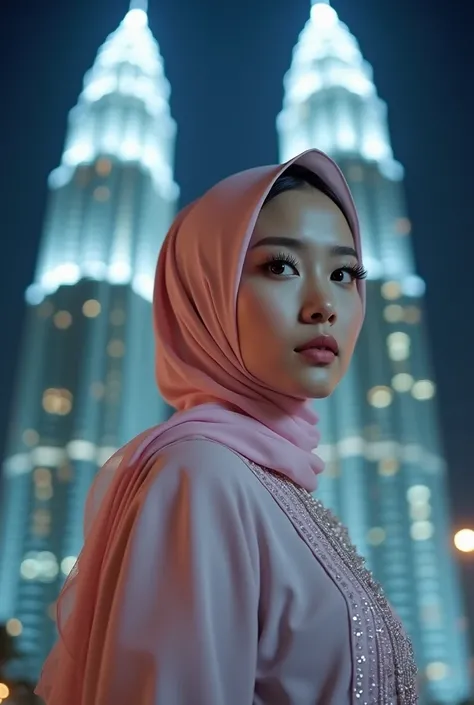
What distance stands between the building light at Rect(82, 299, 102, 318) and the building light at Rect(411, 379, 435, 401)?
Answer: 274 cm

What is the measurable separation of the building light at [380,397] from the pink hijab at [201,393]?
4835 millimetres

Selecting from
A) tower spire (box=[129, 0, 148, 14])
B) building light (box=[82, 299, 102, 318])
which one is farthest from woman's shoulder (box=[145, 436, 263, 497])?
building light (box=[82, 299, 102, 318])

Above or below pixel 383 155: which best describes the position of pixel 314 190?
below

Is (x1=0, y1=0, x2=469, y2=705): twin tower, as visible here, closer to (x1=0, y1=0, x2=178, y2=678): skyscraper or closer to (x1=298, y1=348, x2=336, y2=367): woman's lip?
(x1=0, y1=0, x2=178, y2=678): skyscraper

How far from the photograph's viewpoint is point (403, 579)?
4.57m

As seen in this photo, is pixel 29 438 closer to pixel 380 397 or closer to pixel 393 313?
pixel 380 397

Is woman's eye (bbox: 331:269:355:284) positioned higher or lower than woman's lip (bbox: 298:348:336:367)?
higher

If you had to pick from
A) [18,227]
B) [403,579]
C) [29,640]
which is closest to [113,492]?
[18,227]

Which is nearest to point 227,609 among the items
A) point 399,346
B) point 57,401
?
point 57,401

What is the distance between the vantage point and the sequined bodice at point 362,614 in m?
0.34

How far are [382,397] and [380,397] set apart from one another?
0.6 inches

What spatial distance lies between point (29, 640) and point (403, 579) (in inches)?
103

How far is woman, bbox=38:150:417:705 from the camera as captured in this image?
31 centimetres

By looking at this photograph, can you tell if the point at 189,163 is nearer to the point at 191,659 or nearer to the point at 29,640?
the point at 29,640
